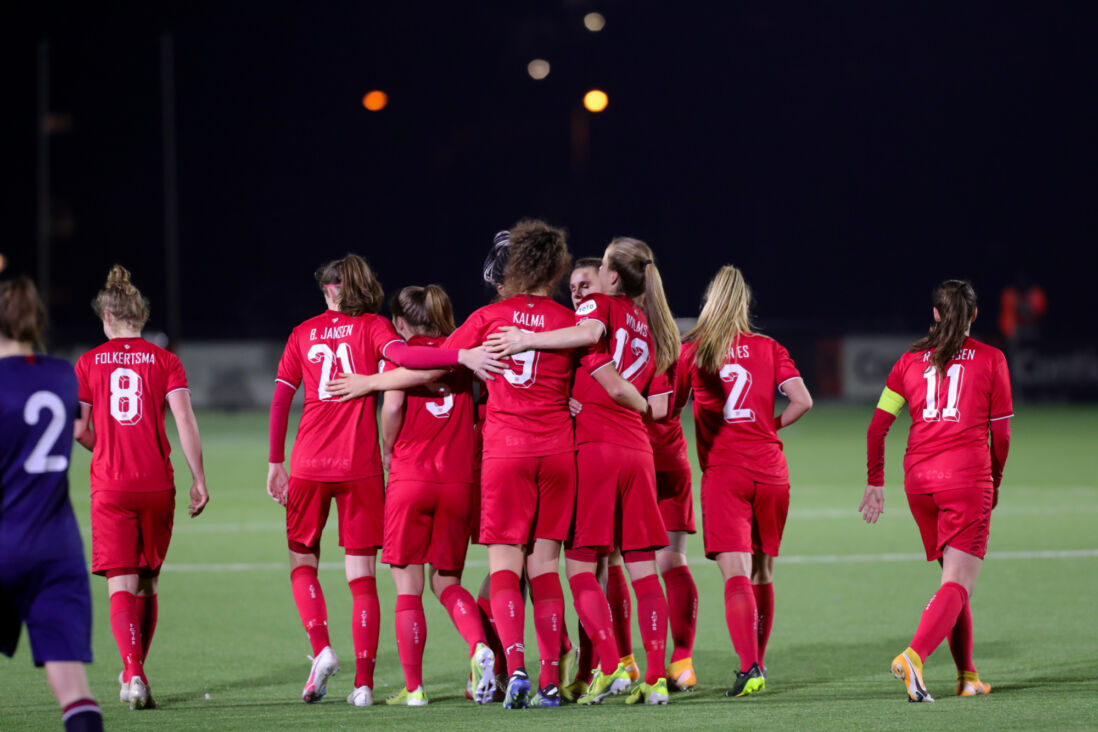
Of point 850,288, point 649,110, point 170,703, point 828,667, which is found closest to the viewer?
point 170,703

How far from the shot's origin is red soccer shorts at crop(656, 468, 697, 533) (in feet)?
24.0

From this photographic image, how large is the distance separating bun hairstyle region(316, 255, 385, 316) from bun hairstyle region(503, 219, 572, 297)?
854mm

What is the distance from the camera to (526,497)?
642 centimetres

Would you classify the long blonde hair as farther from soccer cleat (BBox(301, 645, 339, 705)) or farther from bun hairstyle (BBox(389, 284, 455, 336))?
soccer cleat (BBox(301, 645, 339, 705))

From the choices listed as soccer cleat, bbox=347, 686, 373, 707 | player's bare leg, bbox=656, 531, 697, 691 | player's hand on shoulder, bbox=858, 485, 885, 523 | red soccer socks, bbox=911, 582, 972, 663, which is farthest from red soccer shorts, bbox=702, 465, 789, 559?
soccer cleat, bbox=347, 686, 373, 707

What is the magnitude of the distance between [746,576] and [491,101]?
59.3 meters

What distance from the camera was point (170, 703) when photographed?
6.98 metres

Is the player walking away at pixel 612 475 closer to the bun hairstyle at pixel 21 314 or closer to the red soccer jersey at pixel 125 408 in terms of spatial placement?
the red soccer jersey at pixel 125 408

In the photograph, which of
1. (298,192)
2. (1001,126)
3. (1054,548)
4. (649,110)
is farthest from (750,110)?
(1054,548)

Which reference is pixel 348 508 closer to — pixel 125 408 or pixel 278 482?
pixel 278 482

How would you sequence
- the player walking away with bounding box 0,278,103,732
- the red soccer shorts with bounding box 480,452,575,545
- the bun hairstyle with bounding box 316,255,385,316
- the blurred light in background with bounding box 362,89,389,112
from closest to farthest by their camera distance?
the player walking away with bounding box 0,278,103,732 → the red soccer shorts with bounding box 480,452,575,545 → the bun hairstyle with bounding box 316,255,385,316 → the blurred light in background with bounding box 362,89,389,112

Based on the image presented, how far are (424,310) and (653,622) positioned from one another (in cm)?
198

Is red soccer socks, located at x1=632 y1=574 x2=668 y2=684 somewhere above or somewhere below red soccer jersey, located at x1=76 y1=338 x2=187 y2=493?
below

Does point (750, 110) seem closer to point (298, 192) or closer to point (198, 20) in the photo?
point (298, 192)
